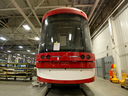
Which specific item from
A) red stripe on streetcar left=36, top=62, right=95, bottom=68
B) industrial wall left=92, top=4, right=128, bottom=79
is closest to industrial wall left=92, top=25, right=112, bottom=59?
industrial wall left=92, top=4, right=128, bottom=79

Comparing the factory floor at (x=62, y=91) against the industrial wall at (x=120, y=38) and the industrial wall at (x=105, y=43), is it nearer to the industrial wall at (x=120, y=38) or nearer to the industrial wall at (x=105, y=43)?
the industrial wall at (x=120, y=38)

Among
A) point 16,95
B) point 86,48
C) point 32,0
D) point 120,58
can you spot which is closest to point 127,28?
point 120,58

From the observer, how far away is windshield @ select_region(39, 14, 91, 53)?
6.93ft

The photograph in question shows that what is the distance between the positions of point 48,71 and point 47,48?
1.96 feet

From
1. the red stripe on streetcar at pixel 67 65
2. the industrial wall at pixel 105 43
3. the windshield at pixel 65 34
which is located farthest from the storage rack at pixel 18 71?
the industrial wall at pixel 105 43

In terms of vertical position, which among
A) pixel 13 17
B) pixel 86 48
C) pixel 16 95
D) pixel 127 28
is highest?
pixel 13 17

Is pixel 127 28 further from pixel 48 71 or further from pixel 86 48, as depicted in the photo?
pixel 48 71

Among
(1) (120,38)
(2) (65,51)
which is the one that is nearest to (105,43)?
(1) (120,38)

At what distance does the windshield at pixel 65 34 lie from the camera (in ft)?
6.93

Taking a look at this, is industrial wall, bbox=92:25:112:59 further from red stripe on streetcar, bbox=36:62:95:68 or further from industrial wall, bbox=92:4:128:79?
red stripe on streetcar, bbox=36:62:95:68

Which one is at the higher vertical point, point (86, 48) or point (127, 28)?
point (127, 28)

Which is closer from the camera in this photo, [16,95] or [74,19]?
[74,19]

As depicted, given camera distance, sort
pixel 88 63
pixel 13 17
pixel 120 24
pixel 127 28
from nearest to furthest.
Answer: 1. pixel 88 63
2. pixel 127 28
3. pixel 120 24
4. pixel 13 17

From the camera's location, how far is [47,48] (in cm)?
216
